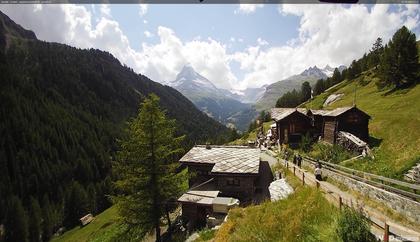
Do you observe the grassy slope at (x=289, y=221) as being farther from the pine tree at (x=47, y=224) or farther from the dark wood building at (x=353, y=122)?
the pine tree at (x=47, y=224)

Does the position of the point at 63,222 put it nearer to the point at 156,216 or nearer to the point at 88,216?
the point at 88,216

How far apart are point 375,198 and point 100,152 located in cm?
15587

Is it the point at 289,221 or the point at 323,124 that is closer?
the point at 289,221

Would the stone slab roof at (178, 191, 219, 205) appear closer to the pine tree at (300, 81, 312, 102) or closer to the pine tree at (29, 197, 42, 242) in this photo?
the pine tree at (29, 197, 42, 242)

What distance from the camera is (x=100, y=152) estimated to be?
156000 millimetres

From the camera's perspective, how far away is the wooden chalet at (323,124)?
141 ft

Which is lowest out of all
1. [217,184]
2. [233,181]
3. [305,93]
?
[217,184]

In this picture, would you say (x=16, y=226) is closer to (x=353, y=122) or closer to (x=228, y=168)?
(x=228, y=168)

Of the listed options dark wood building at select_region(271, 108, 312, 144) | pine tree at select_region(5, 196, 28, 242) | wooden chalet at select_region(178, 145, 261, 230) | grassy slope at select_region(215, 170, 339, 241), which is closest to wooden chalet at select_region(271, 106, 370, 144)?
dark wood building at select_region(271, 108, 312, 144)

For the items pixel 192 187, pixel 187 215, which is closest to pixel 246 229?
pixel 187 215

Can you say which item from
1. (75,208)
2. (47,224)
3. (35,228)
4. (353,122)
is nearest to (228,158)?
(353,122)

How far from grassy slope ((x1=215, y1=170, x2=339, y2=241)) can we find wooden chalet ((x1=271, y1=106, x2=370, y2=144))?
1129 inches

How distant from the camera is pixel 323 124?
160ft

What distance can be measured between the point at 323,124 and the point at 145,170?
33776 millimetres
